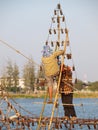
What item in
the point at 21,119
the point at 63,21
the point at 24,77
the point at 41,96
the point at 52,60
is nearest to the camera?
the point at 52,60

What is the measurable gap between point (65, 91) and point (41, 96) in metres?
63.4

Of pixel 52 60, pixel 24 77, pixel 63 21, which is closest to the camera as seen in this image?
pixel 52 60

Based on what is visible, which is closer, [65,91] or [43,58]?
[43,58]

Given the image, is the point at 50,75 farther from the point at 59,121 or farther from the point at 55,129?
the point at 55,129

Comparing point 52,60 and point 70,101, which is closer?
point 52,60

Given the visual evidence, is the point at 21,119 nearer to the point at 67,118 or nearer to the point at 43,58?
the point at 67,118

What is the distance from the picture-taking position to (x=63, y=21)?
2183 centimetres

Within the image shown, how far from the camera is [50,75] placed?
19891 millimetres

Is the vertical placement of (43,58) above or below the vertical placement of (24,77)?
below

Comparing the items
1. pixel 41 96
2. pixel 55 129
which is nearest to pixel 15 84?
pixel 41 96

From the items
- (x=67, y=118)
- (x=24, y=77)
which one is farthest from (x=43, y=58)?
(x=24, y=77)

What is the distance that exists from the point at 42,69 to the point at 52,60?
0.79 metres

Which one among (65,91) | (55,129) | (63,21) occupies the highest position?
(63,21)

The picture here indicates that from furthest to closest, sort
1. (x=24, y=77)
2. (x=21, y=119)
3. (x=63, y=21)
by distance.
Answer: (x=24, y=77) < (x=21, y=119) < (x=63, y=21)
